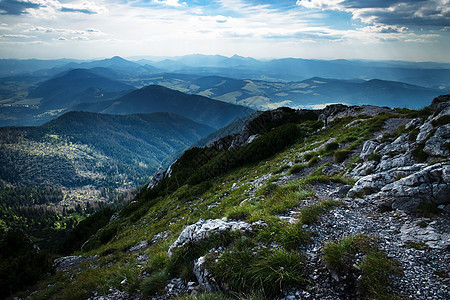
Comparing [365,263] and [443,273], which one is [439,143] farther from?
[365,263]

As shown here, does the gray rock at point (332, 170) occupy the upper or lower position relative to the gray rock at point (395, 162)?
lower

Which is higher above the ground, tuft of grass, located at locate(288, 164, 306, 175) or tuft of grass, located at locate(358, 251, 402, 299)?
tuft of grass, located at locate(358, 251, 402, 299)

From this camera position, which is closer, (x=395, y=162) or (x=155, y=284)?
(x=155, y=284)

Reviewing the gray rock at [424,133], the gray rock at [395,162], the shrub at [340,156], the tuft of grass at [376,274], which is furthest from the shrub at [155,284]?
the gray rock at [424,133]

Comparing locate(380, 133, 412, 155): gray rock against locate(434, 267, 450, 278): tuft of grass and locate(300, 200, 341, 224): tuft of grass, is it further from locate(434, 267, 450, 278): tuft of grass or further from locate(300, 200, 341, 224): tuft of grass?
locate(434, 267, 450, 278): tuft of grass

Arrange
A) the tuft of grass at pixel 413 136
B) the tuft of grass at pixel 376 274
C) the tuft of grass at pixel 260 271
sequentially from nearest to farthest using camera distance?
1. the tuft of grass at pixel 376 274
2. the tuft of grass at pixel 260 271
3. the tuft of grass at pixel 413 136

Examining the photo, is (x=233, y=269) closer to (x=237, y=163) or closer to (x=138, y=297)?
(x=138, y=297)

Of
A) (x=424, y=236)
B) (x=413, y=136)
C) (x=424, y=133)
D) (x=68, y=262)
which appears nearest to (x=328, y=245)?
(x=424, y=236)

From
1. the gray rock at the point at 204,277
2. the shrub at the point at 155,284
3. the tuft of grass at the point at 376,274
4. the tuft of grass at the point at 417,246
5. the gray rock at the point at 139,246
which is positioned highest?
the tuft of grass at the point at 417,246

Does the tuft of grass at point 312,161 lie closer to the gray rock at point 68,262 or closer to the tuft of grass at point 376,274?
the tuft of grass at point 376,274

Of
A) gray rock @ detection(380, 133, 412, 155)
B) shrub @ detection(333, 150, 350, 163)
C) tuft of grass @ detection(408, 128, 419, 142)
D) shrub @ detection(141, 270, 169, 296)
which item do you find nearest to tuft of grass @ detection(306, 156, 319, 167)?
shrub @ detection(333, 150, 350, 163)

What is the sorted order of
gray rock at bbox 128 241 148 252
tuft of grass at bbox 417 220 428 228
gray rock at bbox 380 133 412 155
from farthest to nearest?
1. gray rock at bbox 128 241 148 252
2. gray rock at bbox 380 133 412 155
3. tuft of grass at bbox 417 220 428 228

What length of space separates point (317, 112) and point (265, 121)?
1381cm

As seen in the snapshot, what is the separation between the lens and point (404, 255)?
5695 mm
